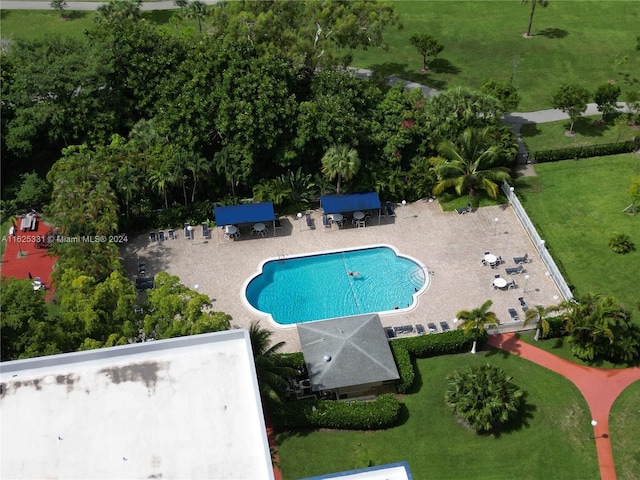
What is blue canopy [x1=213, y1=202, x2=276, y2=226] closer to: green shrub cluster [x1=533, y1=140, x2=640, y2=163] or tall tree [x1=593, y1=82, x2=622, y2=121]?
green shrub cluster [x1=533, y1=140, x2=640, y2=163]

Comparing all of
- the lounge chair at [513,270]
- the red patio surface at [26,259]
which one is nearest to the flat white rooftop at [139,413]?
the red patio surface at [26,259]

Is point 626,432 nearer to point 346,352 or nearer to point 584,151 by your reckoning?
point 346,352

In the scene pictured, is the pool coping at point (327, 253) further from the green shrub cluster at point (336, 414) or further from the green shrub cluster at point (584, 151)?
the green shrub cluster at point (584, 151)

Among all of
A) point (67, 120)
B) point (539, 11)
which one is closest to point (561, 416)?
point (67, 120)

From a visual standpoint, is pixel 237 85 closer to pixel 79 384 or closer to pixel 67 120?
pixel 67 120

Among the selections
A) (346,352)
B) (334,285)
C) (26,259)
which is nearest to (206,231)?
(334,285)
